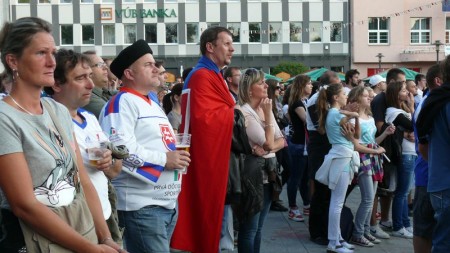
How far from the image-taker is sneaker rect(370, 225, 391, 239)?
829 centimetres

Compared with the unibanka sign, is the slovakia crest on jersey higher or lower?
lower

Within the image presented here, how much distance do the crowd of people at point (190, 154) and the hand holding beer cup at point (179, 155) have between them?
0.04 feet

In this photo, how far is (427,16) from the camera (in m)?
46.0

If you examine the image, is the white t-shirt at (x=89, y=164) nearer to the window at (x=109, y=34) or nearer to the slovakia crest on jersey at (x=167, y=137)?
the slovakia crest on jersey at (x=167, y=137)

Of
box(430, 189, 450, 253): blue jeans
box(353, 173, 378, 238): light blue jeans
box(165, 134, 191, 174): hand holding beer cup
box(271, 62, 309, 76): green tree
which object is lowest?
box(353, 173, 378, 238): light blue jeans

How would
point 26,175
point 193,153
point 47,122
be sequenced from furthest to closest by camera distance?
point 193,153, point 47,122, point 26,175

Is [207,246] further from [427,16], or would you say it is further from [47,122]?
[427,16]

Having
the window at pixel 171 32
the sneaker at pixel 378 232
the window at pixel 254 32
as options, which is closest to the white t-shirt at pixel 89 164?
the sneaker at pixel 378 232

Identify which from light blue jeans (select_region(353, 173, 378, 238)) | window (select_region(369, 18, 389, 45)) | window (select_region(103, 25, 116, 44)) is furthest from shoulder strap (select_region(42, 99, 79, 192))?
window (select_region(369, 18, 389, 45))

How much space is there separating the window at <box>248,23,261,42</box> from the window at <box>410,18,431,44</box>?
10.9 m

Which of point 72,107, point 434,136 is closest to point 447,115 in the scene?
point 434,136

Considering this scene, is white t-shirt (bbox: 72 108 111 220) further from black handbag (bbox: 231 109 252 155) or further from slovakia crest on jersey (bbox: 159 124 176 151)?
black handbag (bbox: 231 109 252 155)

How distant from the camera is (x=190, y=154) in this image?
16.7 ft

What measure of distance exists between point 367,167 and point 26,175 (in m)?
5.69
